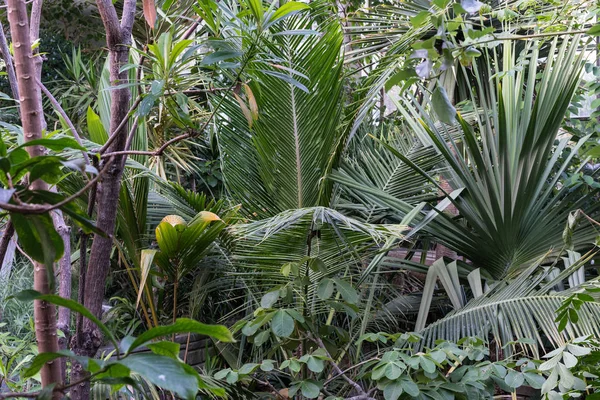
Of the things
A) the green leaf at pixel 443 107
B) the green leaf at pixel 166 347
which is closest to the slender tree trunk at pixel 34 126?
the green leaf at pixel 166 347

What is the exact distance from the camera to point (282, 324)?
1.97 m

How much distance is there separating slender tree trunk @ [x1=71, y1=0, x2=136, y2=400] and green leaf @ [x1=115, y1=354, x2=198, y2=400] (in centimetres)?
52

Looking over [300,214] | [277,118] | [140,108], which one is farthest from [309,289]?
[140,108]

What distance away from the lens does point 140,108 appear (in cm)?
113

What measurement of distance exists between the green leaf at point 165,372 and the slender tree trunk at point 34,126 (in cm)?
18

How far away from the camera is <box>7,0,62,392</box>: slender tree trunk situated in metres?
0.80

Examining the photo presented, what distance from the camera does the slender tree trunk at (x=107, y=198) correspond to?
3.64 feet

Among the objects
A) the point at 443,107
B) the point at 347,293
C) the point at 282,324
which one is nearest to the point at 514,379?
the point at 347,293

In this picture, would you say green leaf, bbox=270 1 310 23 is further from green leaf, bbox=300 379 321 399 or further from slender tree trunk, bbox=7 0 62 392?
green leaf, bbox=300 379 321 399

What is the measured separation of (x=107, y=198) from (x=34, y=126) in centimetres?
27

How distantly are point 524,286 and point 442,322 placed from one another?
1.23 feet

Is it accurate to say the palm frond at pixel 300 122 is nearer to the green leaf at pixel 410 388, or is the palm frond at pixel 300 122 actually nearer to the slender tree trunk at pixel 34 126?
the green leaf at pixel 410 388

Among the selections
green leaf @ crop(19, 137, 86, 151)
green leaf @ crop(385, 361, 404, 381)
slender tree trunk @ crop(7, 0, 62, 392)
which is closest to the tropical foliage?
green leaf @ crop(385, 361, 404, 381)

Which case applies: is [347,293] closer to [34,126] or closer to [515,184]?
[515,184]
